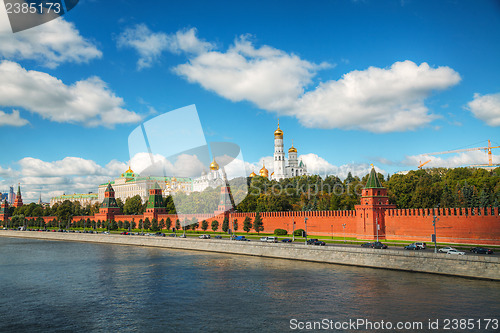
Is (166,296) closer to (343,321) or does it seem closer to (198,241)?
(343,321)

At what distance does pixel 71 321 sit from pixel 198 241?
27826mm

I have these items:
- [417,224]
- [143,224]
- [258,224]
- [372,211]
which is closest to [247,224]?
[258,224]

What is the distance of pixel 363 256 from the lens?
29484 millimetres

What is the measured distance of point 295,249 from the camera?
1358 inches

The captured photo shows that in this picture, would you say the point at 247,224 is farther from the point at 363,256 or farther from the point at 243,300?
the point at 243,300

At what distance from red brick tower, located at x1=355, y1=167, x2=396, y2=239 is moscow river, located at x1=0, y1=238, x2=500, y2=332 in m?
13.6

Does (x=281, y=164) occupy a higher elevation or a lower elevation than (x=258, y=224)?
higher

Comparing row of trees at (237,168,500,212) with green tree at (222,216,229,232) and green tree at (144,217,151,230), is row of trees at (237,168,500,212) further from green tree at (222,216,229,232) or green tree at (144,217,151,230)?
green tree at (144,217,151,230)

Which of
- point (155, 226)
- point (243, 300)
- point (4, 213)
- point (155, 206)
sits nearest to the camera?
point (243, 300)

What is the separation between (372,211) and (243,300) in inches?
1016

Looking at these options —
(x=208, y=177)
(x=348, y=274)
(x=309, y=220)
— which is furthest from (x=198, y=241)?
(x=208, y=177)

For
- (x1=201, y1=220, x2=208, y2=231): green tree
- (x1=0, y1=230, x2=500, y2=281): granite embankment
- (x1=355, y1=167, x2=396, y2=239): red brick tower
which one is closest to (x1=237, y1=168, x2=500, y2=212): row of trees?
(x1=201, y1=220, x2=208, y2=231): green tree

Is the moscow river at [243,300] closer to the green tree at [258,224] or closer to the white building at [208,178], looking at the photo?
the green tree at [258,224]

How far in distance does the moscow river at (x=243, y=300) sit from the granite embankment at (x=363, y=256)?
842 mm
